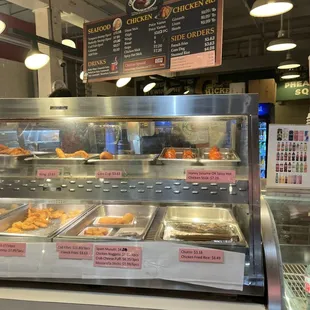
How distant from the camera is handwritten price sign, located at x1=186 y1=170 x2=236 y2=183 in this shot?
131 centimetres

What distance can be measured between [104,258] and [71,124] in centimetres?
77

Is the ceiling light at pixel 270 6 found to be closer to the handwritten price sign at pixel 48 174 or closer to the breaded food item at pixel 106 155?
the breaded food item at pixel 106 155

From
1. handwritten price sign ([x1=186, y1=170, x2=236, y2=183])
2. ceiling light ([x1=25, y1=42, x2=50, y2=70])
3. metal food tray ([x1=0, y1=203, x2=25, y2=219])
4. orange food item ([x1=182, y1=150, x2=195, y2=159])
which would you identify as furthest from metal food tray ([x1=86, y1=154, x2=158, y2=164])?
ceiling light ([x1=25, y1=42, x2=50, y2=70])

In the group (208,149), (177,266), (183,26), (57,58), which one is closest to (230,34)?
(57,58)

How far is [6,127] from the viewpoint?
5.82 ft

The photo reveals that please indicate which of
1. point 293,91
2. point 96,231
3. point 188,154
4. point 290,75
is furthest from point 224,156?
point 293,91

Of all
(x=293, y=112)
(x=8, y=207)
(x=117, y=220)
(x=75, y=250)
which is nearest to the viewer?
(x=75, y=250)

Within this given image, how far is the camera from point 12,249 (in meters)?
1.38

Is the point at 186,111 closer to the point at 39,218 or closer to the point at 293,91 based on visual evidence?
the point at 39,218

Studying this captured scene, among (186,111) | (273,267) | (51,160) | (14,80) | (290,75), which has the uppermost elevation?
(290,75)

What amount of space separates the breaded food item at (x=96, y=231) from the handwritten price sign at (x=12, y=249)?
0.31 m

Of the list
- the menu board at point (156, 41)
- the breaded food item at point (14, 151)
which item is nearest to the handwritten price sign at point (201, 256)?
the breaded food item at point (14, 151)

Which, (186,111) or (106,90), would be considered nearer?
(186,111)

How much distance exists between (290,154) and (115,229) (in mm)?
1087
